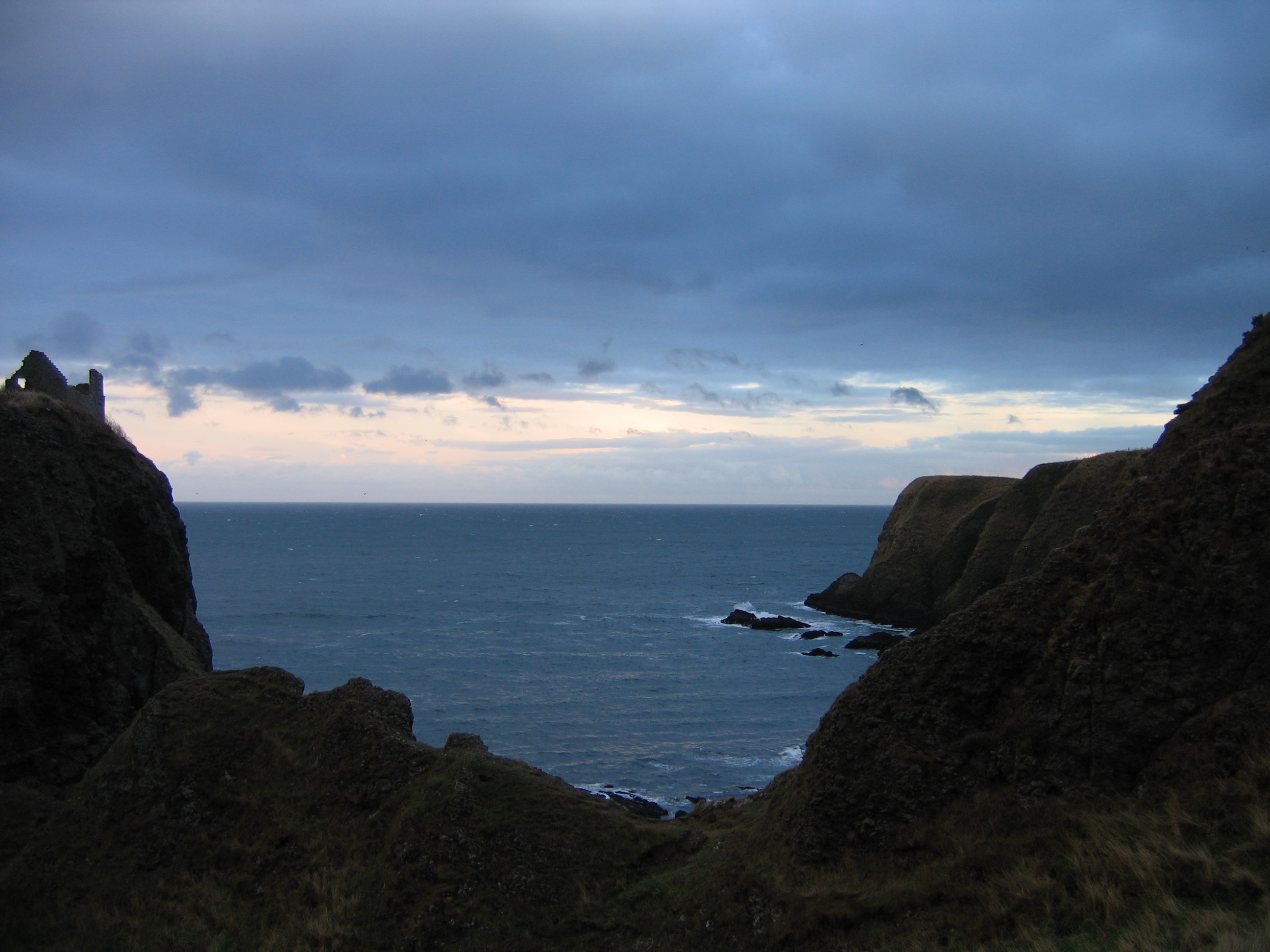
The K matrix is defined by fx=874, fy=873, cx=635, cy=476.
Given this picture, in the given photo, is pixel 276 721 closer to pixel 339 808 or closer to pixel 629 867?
pixel 339 808

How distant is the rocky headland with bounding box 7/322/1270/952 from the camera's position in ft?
31.8

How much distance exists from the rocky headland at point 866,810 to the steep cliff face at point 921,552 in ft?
186

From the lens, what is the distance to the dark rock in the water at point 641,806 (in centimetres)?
2678

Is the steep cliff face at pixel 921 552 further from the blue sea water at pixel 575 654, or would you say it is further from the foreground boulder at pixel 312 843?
the foreground boulder at pixel 312 843

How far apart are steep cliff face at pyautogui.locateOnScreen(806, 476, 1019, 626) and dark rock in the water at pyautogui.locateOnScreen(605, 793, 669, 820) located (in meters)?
44.5

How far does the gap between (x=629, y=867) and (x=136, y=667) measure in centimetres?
→ 1509

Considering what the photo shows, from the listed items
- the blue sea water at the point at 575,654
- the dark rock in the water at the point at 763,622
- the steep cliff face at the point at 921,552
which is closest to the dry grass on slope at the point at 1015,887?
the blue sea water at the point at 575,654

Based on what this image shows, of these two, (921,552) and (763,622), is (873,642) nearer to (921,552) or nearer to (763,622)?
(763,622)

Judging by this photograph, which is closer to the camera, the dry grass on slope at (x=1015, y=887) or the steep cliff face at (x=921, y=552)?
the dry grass on slope at (x=1015, y=887)

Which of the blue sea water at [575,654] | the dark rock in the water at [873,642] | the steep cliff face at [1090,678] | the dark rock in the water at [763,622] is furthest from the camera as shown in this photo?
the dark rock in the water at [763,622]

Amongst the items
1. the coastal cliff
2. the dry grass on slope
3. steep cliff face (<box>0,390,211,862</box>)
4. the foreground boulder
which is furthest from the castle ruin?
the coastal cliff

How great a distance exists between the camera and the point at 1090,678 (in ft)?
36.8

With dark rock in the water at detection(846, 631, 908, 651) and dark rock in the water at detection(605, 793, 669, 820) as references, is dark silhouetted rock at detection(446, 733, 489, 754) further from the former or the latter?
dark rock in the water at detection(846, 631, 908, 651)

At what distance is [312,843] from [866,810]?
8.39m
